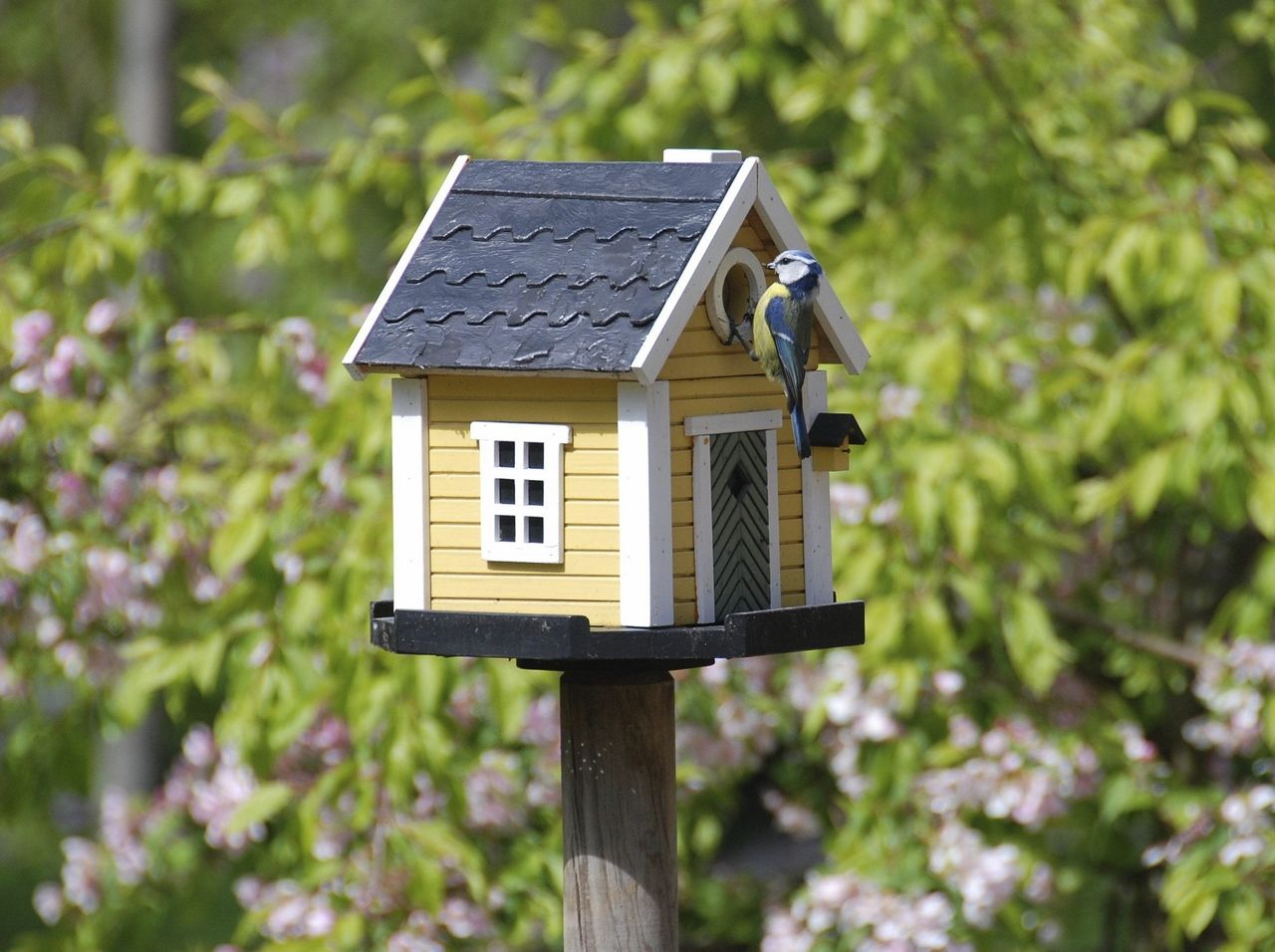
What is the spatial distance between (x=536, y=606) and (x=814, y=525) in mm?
422

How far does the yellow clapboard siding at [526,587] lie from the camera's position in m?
2.05

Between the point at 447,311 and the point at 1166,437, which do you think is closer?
the point at 447,311

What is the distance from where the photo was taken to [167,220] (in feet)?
12.9

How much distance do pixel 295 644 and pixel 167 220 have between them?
112 centimetres

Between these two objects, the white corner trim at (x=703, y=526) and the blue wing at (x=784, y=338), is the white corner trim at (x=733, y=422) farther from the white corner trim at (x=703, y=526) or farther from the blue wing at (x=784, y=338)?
the blue wing at (x=784, y=338)

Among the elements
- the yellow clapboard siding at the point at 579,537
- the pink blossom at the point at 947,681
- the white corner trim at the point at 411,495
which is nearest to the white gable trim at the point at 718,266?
the yellow clapboard siding at the point at 579,537

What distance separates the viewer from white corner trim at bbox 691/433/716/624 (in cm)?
209

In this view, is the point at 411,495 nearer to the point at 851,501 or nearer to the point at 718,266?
the point at 718,266

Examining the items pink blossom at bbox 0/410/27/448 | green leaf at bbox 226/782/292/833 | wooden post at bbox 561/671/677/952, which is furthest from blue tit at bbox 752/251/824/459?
pink blossom at bbox 0/410/27/448

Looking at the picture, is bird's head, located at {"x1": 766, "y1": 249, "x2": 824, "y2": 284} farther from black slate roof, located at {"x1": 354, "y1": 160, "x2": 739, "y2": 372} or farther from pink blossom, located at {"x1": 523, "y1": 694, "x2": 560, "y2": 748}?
pink blossom, located at {"x1": 523, "y1": 694, "x2": 560, "y2": 748}

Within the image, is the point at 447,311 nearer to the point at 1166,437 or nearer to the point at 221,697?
the point at 1166,437

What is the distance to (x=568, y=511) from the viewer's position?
81.9 inches

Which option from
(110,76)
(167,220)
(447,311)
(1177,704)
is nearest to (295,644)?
(167,220)

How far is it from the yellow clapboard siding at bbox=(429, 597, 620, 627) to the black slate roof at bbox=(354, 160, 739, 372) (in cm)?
30
